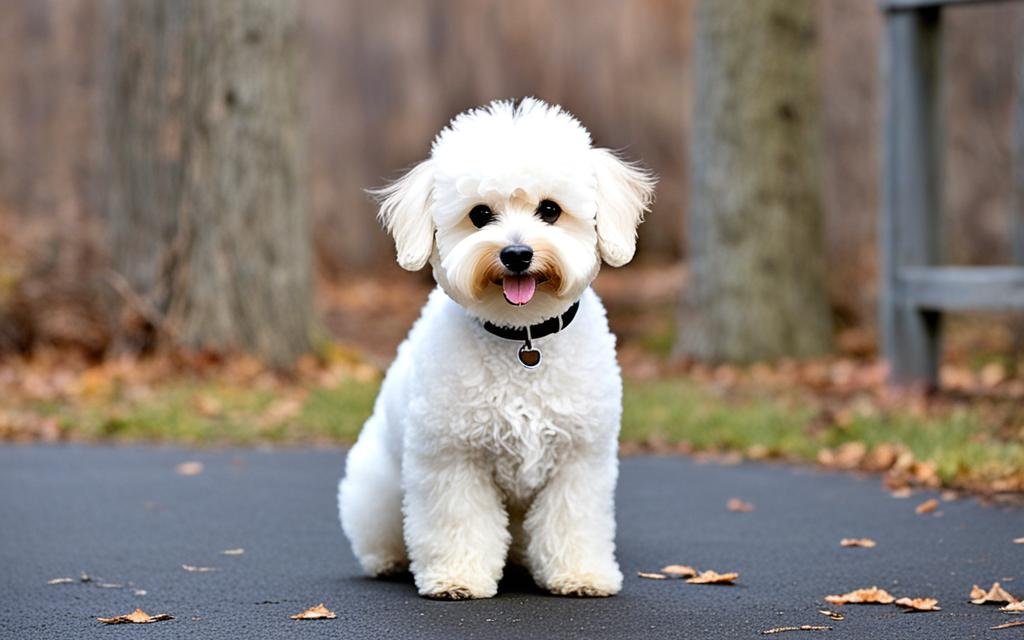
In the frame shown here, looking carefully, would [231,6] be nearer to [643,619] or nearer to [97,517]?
[97,517]

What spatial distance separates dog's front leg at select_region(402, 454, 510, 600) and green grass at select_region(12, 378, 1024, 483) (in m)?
3.13

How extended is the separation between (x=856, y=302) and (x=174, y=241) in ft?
19.2

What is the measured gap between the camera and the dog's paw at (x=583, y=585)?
5027mm

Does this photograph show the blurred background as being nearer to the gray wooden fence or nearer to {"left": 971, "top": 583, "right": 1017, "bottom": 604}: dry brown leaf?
the gray wooden fence

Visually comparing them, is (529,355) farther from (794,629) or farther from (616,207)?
(794,629)

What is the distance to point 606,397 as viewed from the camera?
16.4ft

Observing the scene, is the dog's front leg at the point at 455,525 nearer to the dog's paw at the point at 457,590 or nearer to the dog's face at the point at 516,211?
the dog's paw at the point at 457,590

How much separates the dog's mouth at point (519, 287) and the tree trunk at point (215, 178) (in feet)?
22.3

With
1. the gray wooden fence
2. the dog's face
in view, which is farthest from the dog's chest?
the gray wooden fence

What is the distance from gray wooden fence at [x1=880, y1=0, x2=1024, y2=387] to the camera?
32.7 ft

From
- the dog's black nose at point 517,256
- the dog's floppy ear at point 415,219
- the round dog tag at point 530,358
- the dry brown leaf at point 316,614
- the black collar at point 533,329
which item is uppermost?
the dog's floppy ear at point 415,219

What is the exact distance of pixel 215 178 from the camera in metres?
11.2

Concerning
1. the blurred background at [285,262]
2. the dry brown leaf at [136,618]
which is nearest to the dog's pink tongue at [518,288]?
the dry brown leaf at [136,618]

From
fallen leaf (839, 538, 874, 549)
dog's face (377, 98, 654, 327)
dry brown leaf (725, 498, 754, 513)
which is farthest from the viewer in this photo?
dry brown leaf (725, 498, 754, 513)
